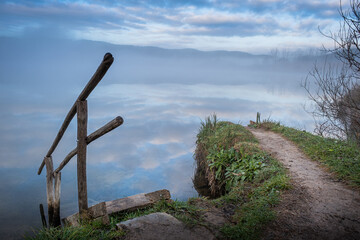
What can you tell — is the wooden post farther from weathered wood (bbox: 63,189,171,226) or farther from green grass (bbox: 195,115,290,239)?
green grass (bbox: 195,115,290,239)

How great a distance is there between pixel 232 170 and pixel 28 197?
7.69 m

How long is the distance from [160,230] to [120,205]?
132 cm

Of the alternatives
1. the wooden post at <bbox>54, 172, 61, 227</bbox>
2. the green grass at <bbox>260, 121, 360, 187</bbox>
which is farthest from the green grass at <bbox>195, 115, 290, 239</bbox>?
the wooden post at <bbox>54, 172, 61, 227</bbox>

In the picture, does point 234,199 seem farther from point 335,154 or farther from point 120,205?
point 335,154

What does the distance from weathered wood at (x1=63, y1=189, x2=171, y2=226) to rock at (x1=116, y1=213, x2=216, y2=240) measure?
0.63 metres

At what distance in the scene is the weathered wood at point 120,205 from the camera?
13.1ft

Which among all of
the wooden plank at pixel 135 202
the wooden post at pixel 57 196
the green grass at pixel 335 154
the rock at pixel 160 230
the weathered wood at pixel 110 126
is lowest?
the wooden post at pixel 57 196

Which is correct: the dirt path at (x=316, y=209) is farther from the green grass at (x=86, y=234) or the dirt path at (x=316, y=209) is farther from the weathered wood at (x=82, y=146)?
the weathered wood at (x=82, y=146)

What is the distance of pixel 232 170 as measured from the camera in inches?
257

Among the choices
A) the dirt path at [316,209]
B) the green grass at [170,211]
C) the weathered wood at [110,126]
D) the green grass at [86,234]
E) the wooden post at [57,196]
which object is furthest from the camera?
the wooden post at [57,196]

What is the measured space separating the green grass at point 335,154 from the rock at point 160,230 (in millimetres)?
3447

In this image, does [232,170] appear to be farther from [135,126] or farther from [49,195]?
[135,126]

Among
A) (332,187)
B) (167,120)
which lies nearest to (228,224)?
(332,187)

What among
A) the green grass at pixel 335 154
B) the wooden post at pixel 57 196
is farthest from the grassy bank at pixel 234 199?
the wooden post at pixel 57 196
